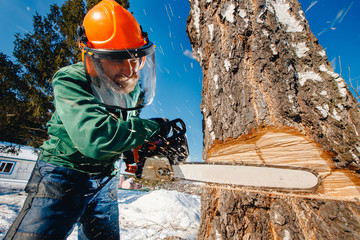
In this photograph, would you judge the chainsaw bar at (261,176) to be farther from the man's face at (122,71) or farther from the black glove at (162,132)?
the man's face at (122,71)

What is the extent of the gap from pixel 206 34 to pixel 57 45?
7010 millimetres

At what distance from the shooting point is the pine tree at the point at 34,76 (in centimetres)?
530

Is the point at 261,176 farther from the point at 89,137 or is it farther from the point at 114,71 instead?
the point at 114,71

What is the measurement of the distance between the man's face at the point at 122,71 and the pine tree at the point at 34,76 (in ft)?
16.9

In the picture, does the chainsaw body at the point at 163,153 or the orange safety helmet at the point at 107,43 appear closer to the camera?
the chainsaw body at the point at 163,153

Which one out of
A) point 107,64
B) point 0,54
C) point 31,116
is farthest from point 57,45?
point 107,64

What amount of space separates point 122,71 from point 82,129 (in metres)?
0.70

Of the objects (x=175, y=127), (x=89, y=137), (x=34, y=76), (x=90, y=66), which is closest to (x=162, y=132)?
(x=175, y=127)

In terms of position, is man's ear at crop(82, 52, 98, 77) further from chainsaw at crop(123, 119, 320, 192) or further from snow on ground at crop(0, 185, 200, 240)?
snow on ground at crop(0, 185, 200, 240)

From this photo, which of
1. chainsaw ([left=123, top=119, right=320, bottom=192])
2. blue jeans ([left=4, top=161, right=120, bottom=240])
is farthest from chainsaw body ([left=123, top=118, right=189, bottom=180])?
blue jeans ([left=4, top=161, right=120, bottom=240])

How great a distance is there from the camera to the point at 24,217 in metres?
0.93

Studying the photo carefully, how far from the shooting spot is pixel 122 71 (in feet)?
4.61

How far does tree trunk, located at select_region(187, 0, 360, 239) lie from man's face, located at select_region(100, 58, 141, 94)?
748 mm

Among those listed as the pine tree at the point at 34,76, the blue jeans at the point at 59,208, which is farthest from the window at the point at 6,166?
the blue jeans at the point at 59,208
